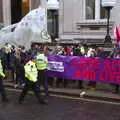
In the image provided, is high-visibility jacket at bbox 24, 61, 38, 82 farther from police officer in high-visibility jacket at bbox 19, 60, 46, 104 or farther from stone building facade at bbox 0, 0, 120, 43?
stone building facade at bbox 0, 0, 120, 43

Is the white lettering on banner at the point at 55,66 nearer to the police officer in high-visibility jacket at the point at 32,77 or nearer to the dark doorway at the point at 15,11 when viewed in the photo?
the police officer in high-visibility jacket at the point at 32,77

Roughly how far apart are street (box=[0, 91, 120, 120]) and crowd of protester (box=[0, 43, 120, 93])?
194 centimetres

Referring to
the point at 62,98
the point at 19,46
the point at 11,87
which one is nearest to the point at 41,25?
the point at 19,46

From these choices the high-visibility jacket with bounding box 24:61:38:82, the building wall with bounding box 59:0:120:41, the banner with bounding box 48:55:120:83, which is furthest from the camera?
the building wall with bounding box 59:0:120:41

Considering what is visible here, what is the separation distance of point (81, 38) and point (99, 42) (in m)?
1.24

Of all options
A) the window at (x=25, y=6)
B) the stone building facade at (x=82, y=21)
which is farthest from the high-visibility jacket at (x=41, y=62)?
the window at (x=25, y=6)

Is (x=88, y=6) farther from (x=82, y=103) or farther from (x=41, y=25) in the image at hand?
(x=82, y=103)

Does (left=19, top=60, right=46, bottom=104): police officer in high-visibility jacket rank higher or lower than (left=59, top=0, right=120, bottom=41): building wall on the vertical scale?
lower

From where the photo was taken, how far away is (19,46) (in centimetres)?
1841

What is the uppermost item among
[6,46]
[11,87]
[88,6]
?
[88,6]

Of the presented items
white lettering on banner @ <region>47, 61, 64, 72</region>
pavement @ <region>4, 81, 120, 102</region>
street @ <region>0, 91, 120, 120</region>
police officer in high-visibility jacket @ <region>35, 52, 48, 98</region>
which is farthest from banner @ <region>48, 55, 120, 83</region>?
police officer in high-visibility jacket @ <region>35, 52, 48, 98</region>

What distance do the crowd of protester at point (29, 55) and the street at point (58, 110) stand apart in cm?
194

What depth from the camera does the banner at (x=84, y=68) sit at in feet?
50.3

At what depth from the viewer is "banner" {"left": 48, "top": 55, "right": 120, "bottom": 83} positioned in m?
15.3
